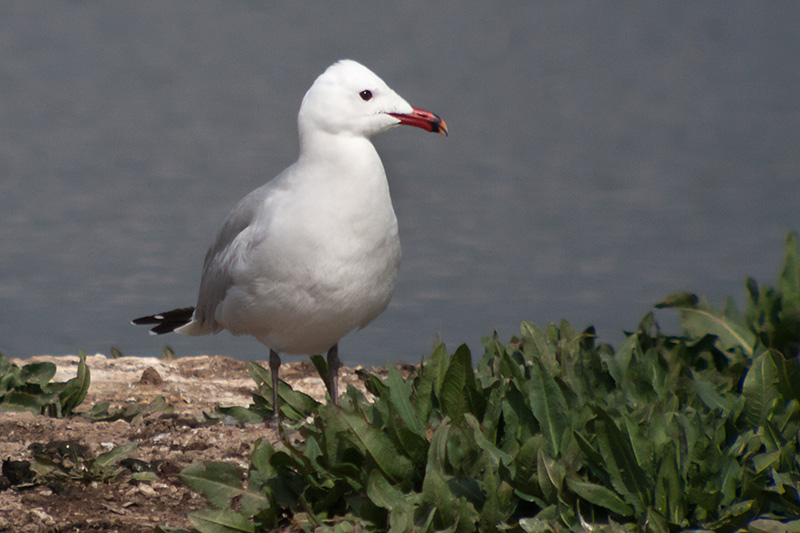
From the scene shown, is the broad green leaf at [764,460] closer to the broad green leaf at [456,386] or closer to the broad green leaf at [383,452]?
the broad green leaf at [456,386]

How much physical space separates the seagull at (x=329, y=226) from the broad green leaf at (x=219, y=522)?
1.18 meters

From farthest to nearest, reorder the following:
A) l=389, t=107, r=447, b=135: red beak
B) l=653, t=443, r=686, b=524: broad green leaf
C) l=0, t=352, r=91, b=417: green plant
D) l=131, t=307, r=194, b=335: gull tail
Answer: l=131, t=307, r=194, b=335: gull tail
l=0, t=352, r=91, b=417: green plant
l=389, t=107, r=447, b=135: red beak
l=653, t=443, r=686, b=524: broad green leaf

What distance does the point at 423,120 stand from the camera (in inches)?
160

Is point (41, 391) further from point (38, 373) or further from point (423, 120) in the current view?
point (423, 120)

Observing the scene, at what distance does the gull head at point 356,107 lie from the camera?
403cm

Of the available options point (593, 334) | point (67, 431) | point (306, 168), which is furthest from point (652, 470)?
point (67, 431)

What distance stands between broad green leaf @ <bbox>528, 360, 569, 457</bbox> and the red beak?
50.6 inches

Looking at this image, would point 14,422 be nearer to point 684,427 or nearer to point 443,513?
point 443,513

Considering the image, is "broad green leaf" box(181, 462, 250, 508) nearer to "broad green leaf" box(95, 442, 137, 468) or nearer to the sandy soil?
the sandy soil

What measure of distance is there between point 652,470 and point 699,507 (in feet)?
0.58

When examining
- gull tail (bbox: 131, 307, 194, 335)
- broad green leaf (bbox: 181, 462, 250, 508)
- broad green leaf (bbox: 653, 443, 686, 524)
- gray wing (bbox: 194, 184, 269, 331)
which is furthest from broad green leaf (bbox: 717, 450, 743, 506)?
gull tail (bbox: 131, 307, 194, 335)

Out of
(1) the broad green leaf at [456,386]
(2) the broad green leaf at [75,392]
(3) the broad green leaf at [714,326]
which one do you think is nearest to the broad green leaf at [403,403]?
(1) the broad green leaf at [456,386]

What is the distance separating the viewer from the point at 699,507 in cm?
285

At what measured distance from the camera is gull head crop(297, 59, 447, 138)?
→ 4.03 meters
